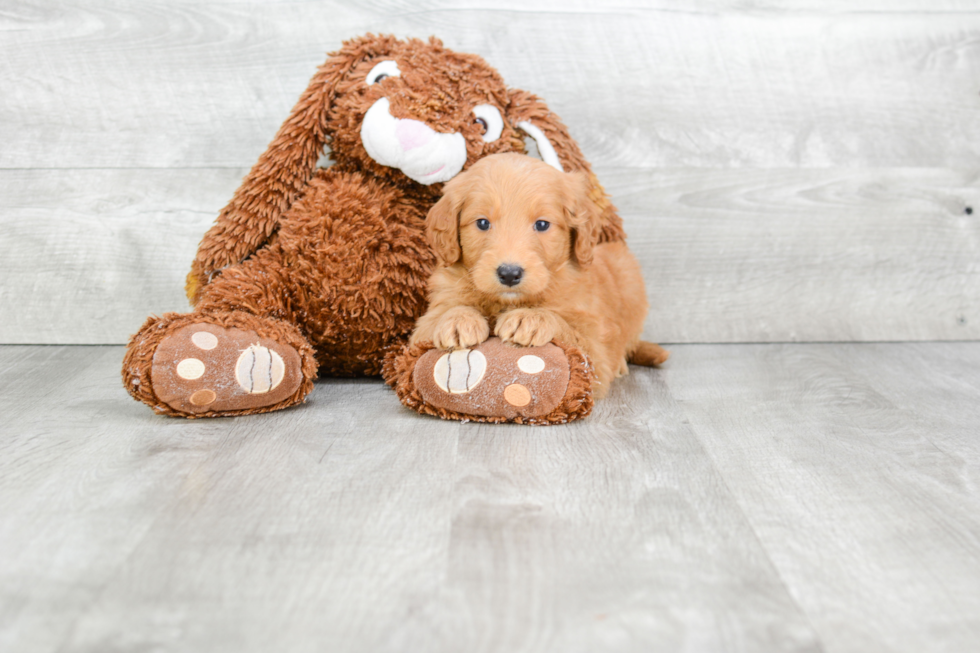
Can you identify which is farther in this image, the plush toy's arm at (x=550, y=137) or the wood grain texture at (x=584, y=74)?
the wood grain texture at (x=584, y=74)

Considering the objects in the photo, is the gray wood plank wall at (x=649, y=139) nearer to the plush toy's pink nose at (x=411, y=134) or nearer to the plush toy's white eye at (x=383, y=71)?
the plush toy's white eye at (x=383, y=71)

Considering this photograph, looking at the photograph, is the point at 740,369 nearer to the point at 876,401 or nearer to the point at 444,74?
the point at 876,401

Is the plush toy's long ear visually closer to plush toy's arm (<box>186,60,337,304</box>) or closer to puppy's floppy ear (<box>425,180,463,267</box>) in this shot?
plush toy's arm (<box>186,60,337,304</box>)

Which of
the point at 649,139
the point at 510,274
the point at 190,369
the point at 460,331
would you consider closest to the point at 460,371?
the point at 460,331

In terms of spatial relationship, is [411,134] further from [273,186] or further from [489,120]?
[273,186]

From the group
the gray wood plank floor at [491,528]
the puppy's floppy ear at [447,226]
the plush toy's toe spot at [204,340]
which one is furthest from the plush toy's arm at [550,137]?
the plush toy's toe spot at [204,340]

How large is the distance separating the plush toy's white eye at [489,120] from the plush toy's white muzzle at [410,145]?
8 cm

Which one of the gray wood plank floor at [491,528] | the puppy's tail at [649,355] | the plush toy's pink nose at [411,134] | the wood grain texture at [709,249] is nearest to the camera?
the gray wood plank floor at [491,528]

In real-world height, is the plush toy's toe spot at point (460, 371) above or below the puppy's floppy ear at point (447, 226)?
below

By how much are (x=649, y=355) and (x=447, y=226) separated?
2.10 feet

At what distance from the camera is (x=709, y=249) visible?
2.00 m

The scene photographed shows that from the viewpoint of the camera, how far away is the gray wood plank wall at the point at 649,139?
1.87 m

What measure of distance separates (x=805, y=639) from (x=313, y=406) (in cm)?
94

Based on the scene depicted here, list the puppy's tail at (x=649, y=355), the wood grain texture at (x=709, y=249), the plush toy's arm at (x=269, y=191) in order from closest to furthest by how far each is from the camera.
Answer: the plush toy's arm at (x=269, y=191) → the puppy's tail at (x=649, y=355) → the wood grain texture at (x=709, y=249)
